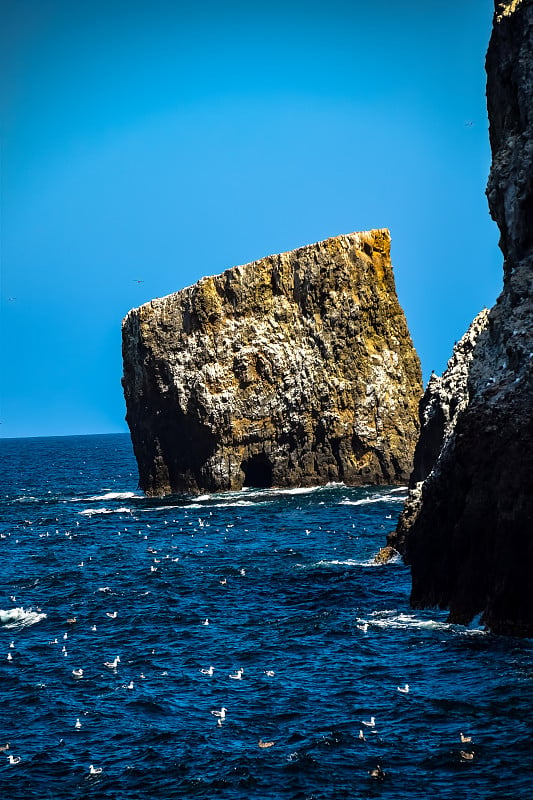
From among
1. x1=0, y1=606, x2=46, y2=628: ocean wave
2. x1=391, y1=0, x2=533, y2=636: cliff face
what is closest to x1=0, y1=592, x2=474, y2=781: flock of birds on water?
x1=0, y1=606, x2=46, y2=628: ocean wave

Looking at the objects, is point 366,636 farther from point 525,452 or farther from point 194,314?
point 194,314

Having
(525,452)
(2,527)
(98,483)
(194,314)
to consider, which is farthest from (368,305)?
(525,452)

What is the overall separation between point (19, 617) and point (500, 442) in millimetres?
23109

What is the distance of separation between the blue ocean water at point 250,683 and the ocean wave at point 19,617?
0.46 ft

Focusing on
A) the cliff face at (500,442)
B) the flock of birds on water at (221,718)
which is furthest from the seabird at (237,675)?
the cliff face at (500,442)

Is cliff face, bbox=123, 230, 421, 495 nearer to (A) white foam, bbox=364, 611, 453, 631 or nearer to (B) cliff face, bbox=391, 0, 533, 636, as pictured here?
(B) cliff face, bbox=391, 0, 533, 636

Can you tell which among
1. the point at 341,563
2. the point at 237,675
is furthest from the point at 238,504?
the point at 237,675

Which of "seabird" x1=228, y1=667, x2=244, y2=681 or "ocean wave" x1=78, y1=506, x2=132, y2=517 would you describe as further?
"ocean wave" x1=78, y1=506, x2=132, y2=517

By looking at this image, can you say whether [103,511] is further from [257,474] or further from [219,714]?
[219,714]

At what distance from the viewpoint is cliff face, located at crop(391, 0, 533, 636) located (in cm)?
3678

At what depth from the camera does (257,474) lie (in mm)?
A: 99875

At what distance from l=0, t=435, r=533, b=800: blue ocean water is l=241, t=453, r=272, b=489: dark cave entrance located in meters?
34.0

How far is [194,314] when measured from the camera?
97.5m

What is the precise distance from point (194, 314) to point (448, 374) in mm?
43242
